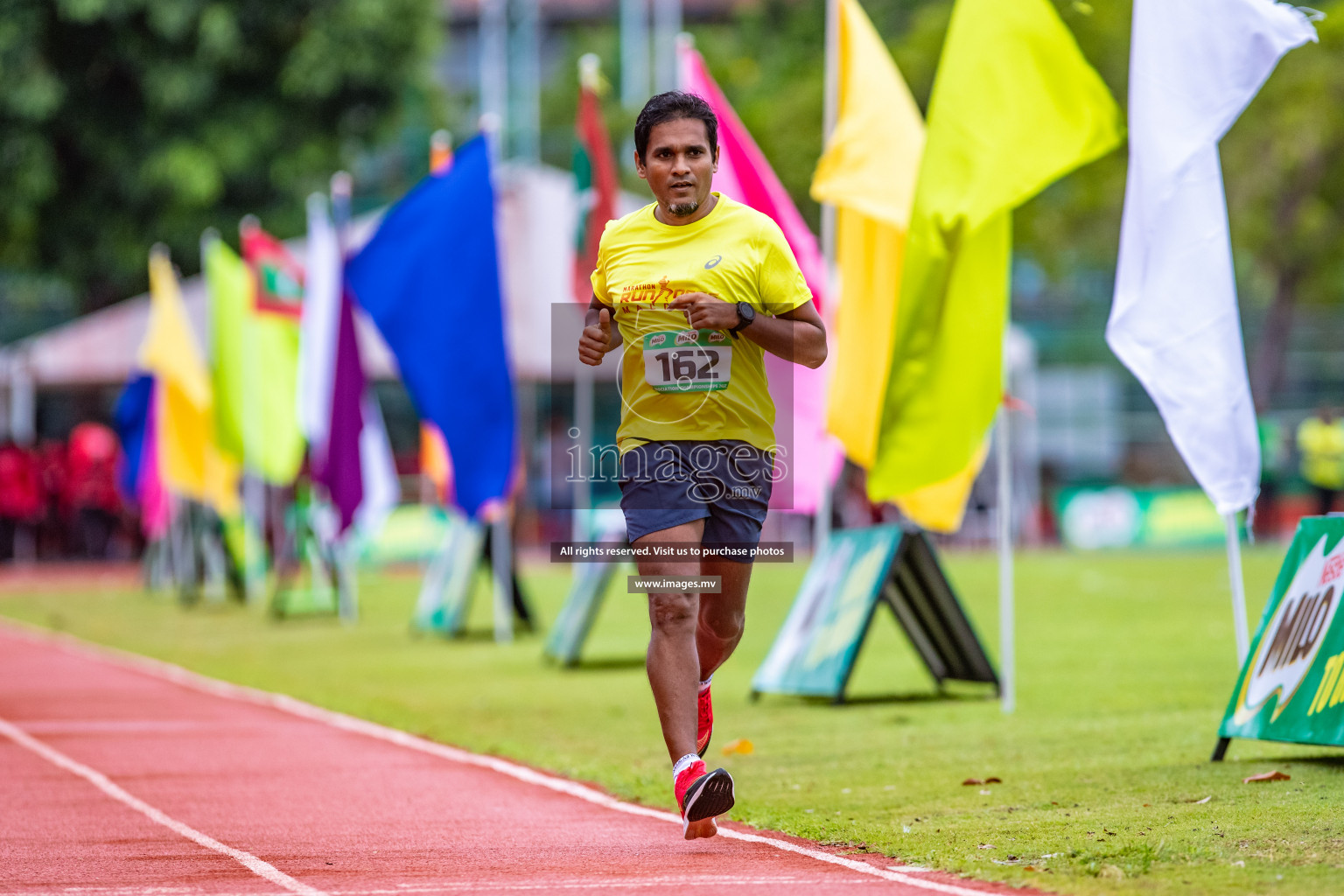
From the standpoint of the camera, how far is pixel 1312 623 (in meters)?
7.04

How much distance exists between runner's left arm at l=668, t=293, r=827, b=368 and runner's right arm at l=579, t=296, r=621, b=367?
0.81 feet

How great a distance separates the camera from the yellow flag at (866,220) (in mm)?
11398

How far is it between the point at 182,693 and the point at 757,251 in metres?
7.55

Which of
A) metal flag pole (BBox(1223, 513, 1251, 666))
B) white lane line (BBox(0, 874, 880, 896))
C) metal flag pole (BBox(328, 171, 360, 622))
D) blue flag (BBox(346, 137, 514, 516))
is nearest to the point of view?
white lane line (BBox(0, 874, 880, 896))

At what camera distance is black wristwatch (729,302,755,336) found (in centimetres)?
578

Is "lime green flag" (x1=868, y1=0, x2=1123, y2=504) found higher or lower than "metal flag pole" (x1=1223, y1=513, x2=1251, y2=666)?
higher

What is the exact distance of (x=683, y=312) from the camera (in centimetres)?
591

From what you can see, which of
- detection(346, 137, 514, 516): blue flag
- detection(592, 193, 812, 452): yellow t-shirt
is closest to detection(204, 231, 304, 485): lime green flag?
detection(346, 137, 514, 516): blue flag

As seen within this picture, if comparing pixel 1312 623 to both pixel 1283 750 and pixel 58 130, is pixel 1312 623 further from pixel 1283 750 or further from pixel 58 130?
pixel 58 130

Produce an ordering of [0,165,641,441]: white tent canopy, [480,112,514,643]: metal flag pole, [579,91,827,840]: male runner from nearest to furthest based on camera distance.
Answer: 1. [579,91,827,840]: male runner
2. [480,112,514,643]: metal flag pole
3. [0,165,641,441]: white tent canopy

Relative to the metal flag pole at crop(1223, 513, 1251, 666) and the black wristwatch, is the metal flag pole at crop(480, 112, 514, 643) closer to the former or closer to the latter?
the metal flag pole at crop(1223, 513, 1251, 666)

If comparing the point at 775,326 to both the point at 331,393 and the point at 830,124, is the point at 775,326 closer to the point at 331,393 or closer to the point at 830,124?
the point at 830,124

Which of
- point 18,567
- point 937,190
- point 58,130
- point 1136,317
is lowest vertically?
point 18,567

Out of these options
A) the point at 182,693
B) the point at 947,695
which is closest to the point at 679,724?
the point at 947,695
